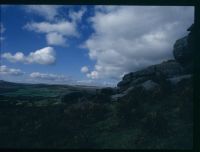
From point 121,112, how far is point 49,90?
210 cm

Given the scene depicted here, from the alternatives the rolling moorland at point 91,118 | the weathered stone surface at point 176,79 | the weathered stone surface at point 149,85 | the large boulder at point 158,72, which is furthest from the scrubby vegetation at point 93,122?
the large boulder at point 158,72

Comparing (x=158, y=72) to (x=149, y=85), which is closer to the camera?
(x=149, y=85)

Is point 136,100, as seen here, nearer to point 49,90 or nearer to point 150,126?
point 150,126

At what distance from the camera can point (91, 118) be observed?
297 inches

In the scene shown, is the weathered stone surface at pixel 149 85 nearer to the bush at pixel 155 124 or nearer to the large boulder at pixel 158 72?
the large boulder at pixel 158 72

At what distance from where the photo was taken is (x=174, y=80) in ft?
29.9

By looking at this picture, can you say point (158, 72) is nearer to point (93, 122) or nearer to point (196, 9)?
point (93, 122)

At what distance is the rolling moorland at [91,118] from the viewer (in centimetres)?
654

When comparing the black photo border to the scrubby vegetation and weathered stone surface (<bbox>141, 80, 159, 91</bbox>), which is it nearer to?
the scrubby vegetation

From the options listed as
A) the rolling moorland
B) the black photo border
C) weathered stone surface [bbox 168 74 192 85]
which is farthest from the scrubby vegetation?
the black photo border

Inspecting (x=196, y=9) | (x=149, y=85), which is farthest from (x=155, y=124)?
(x=196, y=9)
